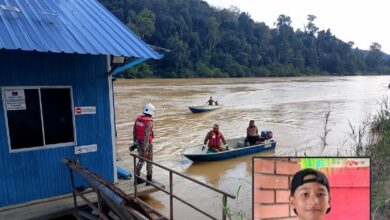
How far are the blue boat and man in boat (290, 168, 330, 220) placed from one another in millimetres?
9597

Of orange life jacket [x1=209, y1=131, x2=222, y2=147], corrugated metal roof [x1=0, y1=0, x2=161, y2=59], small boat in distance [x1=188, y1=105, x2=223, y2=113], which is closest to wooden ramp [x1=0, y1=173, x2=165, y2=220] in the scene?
corrugated metal roof [x1=0, y1=0, x2=161, y2=59]

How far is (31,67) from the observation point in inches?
219

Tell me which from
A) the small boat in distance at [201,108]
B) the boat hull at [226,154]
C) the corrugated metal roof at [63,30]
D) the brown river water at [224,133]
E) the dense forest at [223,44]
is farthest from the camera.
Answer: the dense forest at [223,44]

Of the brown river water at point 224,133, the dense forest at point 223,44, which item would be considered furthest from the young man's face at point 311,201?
the dense forest at point 223,44

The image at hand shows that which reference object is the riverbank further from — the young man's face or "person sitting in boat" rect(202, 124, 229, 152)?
"person sitting in boat" rect(202, 124, 229, 152)

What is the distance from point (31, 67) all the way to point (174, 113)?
20.3 meters

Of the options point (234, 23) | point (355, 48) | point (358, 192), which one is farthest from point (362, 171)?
point (355, 48)

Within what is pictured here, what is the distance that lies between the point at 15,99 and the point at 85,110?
1158 millimetres

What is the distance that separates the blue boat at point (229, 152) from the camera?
11.9 meters

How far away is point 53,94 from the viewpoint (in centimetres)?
579

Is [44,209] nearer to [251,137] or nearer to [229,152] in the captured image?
[229,152]

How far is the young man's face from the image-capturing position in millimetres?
2127

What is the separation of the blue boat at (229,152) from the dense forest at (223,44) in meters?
43.5

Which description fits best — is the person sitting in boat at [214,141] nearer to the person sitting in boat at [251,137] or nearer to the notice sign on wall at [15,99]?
the person sitting in boat at [251,137]
